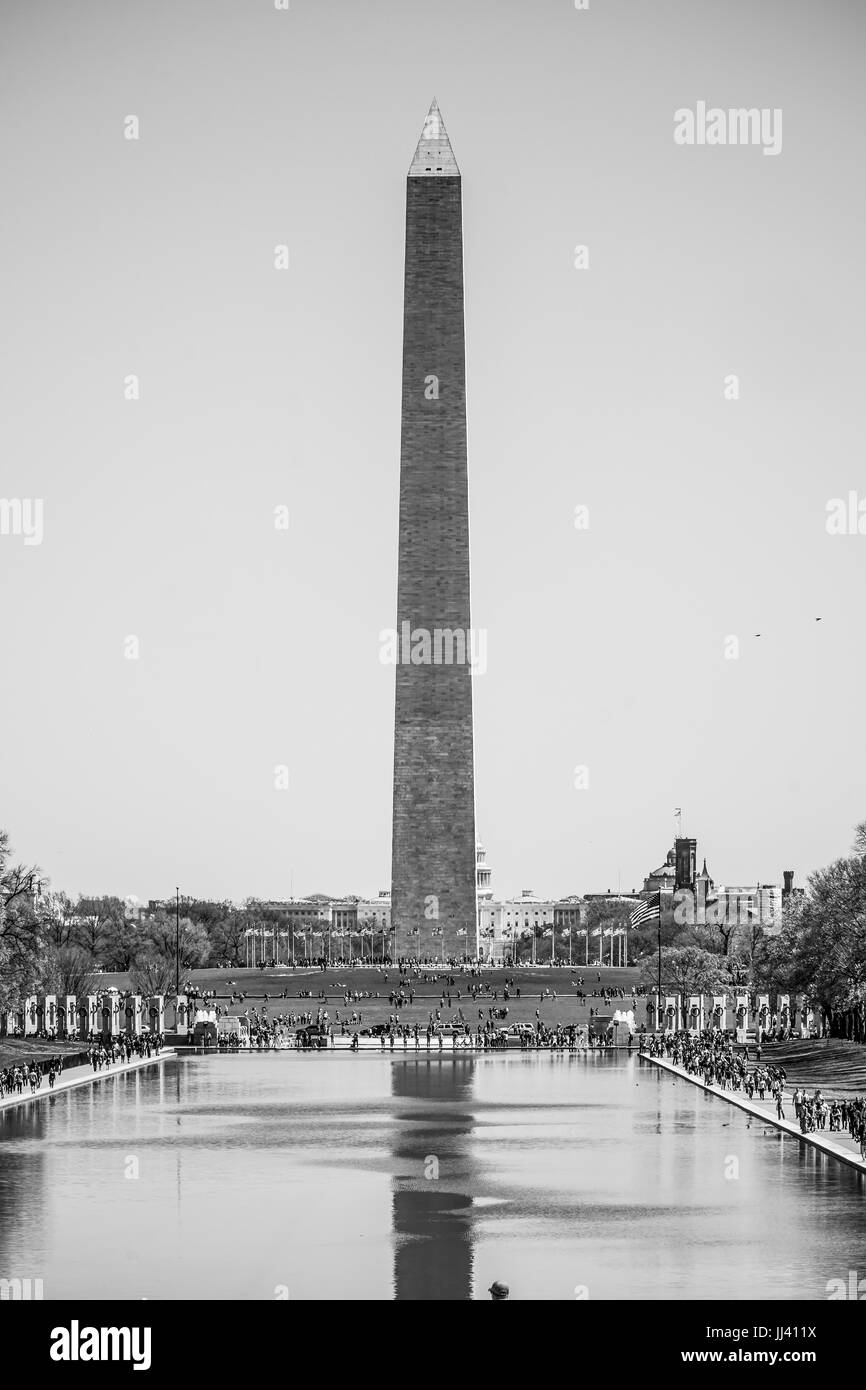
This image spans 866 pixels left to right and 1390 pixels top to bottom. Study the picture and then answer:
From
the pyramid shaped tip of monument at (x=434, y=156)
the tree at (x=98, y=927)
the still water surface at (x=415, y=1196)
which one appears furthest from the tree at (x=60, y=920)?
the pyramid shaped tip of monument at (x=434, y=156)

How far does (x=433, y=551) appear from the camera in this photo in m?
102

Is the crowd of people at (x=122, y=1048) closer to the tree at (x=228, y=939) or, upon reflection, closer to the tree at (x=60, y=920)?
the tree at (x=60, y=920)

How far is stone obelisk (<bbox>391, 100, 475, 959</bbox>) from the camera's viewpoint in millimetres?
101688

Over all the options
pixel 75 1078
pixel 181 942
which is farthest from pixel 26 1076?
pixel 181 942

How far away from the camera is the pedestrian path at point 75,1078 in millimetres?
54656

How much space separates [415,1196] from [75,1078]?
2692 centimetres

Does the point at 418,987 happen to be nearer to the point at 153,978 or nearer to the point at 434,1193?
the point at 153,978

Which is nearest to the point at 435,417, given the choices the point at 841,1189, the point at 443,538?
the point at 443,538

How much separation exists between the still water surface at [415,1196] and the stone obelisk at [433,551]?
45.2 metres

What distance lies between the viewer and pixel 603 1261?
2973 cm

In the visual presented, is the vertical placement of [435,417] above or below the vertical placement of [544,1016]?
above
